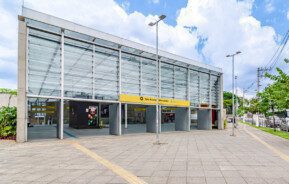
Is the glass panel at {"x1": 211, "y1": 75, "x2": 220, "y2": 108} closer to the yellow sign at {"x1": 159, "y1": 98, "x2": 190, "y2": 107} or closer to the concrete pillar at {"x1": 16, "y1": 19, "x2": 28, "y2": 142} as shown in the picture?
the yellow sign at {"x1": 159, "y1": 98, "x2": 190, "y2": 107}

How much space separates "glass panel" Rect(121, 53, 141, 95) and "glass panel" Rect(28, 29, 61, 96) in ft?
21.3

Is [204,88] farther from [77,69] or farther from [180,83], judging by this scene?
[77,69]

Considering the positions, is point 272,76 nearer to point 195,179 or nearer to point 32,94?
point 195,179

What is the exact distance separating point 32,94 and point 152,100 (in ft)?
41.1

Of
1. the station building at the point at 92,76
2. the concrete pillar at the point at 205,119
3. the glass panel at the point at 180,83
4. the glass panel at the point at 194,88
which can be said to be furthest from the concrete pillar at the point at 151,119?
the concrete pillar at the point at 205,119

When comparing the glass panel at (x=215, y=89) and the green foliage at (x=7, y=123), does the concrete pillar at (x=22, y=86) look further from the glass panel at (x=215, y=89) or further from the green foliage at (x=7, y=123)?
the glass panel at (x=215, y=89)

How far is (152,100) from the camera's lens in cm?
2712

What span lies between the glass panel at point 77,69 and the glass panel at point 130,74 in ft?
11.9

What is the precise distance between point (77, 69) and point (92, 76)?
1498 mm

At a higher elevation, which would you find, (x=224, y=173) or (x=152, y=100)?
(x=152, y=100)

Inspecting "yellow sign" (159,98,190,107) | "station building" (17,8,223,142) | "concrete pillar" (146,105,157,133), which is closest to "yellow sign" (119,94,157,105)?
"station building" (17,8,223,142)

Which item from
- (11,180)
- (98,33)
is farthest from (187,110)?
(11,180)

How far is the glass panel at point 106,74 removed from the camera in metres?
22.4

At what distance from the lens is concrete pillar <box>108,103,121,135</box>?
23.7 metres
